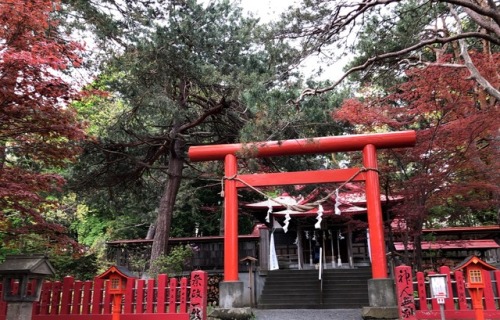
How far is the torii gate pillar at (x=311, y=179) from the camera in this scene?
8.31m

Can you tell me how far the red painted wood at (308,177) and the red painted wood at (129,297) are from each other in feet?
11.0

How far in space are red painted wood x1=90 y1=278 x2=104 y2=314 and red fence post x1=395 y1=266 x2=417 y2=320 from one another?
5908 millimetres

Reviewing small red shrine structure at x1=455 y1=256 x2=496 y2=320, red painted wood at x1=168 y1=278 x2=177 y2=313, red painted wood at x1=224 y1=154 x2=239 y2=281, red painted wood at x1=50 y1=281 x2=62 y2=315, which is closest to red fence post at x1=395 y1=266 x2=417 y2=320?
small red shrine structure at x1=455 y1=256 x2=496 y2=320

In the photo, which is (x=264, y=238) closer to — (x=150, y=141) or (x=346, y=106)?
(x=150, y=141)

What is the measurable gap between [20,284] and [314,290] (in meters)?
9.76

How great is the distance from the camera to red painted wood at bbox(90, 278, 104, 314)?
7.98m

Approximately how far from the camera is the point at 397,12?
31.7 feet

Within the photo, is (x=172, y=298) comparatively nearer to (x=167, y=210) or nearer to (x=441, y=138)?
(x=167, y=210)

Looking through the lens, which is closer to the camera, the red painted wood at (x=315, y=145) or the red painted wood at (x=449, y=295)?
the red painted wood at (x=449, y=295)

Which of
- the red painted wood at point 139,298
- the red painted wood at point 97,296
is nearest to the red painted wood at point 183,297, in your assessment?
the red painted wood at point 139,298

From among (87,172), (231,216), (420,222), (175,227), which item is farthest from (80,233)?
(420,222)

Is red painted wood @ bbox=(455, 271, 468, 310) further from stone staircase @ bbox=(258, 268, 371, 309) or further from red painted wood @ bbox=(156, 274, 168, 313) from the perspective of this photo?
stone staircase @ bbox=(258, 268, 371, 309)

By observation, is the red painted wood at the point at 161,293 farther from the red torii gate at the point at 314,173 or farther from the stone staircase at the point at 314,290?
the stone staircase at the point at 314,290

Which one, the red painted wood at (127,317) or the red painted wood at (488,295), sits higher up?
the red painted wood at (488,295)
